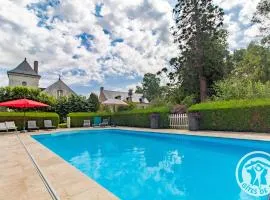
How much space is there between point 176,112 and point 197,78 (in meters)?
10.0

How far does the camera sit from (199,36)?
79.9ft

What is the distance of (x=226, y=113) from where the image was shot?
515 inches

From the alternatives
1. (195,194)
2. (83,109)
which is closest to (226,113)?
Answer: (195,194)

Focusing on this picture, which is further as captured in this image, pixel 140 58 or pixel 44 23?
pixel 140 58

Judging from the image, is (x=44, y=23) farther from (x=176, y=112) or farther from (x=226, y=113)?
(x=226, y=113)

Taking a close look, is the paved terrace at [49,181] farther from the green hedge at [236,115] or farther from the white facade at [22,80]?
the white facade at [22,80]

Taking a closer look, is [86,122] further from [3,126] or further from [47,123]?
[3,126]

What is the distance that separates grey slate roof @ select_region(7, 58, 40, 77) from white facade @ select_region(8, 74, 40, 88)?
21.0 inches

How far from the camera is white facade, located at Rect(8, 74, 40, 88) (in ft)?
131

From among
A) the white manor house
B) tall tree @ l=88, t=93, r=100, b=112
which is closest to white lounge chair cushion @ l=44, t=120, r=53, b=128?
tall tree @ l=88, t=93, r=100, b=112

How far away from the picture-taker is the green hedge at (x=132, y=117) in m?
18.2

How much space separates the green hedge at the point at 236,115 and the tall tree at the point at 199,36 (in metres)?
9.73

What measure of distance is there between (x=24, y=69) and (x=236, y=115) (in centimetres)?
A: 3847

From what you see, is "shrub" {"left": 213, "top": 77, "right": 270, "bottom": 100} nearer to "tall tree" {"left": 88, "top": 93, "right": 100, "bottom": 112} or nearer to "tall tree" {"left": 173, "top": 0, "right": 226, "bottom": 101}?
"tall tree" {"left": 173, "top": 0, "right": 226, "bottom": 101}
